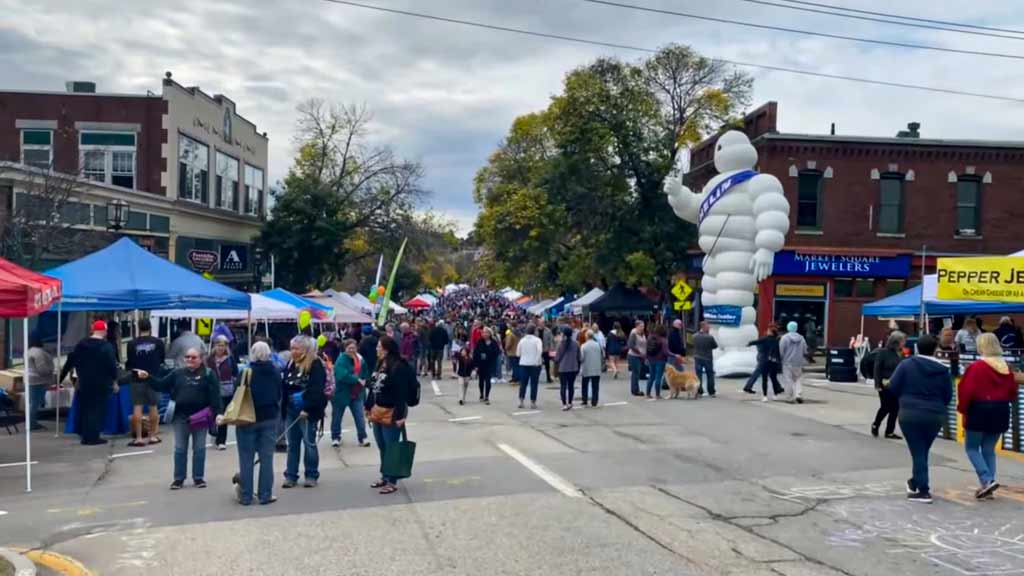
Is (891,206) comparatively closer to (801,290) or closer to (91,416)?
(801,290)

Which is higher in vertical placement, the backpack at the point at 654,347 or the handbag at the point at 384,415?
the backpack at the point at 654,347

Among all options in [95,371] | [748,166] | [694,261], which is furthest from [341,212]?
[95,371]

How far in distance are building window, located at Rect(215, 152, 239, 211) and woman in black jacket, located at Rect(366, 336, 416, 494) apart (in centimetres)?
2929

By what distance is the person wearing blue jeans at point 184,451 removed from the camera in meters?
10.1

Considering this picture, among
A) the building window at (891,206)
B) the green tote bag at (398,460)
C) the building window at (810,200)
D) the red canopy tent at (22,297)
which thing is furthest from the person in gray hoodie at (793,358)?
the building window at (891,206)

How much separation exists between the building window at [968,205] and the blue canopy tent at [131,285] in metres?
27.0

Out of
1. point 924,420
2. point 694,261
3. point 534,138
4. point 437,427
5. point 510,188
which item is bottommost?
point 437,427

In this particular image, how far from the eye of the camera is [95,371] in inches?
533

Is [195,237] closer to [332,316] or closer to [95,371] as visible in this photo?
[332,316]

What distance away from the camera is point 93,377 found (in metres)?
13.5

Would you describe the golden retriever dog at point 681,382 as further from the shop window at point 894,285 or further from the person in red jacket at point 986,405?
the shop window at point 894,285

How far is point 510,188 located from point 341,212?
788 centimetres

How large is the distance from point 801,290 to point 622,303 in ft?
20.7

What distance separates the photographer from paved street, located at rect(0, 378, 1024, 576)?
24.0 feet
